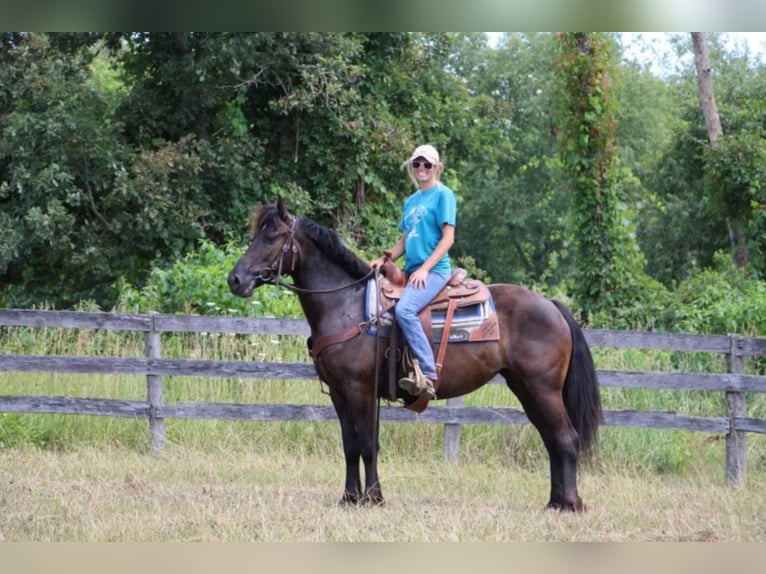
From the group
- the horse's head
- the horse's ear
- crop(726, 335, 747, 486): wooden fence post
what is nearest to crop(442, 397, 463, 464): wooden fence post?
crop(726, 335, 747, 486): wooden fence post

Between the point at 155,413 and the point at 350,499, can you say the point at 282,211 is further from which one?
the point at 155,413

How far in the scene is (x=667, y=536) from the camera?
5.59 m

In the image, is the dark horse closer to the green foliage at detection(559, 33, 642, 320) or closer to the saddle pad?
the saddle pad

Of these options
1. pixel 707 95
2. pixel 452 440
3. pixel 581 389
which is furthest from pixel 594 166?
pixel 581 389

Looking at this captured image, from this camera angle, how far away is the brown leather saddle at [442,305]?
6.27 meters

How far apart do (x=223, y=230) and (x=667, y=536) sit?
1093 cm

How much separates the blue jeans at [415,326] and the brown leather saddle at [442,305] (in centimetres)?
13

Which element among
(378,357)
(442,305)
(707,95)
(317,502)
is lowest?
(317,502)

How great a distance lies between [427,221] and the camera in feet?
20.1

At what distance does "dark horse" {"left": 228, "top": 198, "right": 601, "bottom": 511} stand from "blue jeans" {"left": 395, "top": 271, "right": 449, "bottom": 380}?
0.27 metres

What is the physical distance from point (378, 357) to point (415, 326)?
1.20 ft

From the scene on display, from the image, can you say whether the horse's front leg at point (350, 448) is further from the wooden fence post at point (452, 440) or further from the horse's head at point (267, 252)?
the wooden fence post at point (452, 440)

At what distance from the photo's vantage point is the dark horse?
6273 millimetres

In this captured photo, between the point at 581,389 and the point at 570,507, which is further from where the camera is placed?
the point at 581,389
